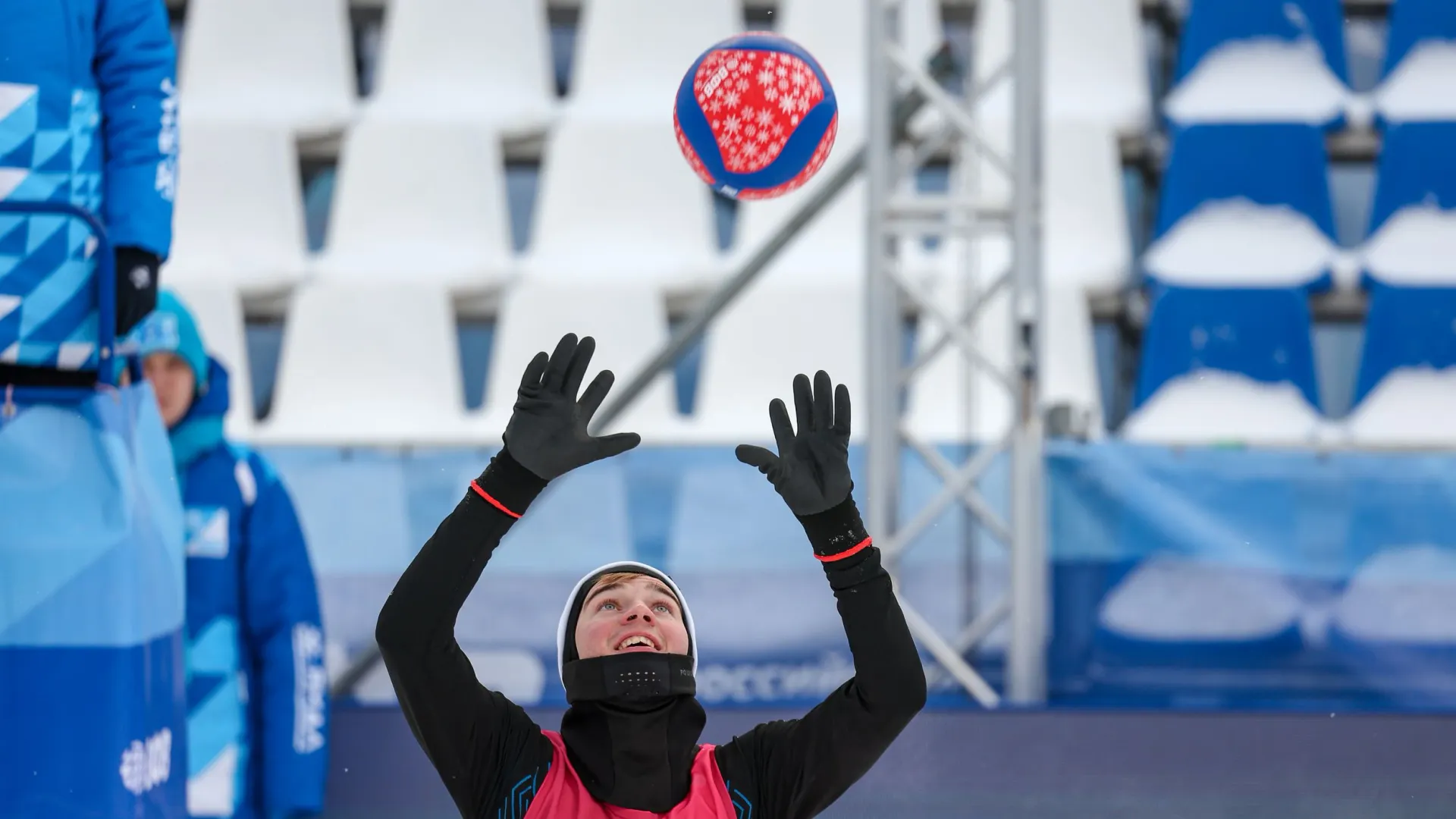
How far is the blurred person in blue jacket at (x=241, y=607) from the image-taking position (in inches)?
102

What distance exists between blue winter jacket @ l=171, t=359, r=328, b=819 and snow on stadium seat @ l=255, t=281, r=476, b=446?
8.47ft

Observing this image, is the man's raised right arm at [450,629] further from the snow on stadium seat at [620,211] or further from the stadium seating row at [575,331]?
the snow on stadium seat at [620,211]

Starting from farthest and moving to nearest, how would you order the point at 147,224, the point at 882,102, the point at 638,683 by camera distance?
the point at 882,102 → the point at 147,224 → the point at 638,683

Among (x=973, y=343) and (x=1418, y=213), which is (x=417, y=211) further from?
(x=1418, y=213)

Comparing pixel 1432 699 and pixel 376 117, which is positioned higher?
pixel 376 117

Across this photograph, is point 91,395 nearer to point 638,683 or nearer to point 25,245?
point 25,245

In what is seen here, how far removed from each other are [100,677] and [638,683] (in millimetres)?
774

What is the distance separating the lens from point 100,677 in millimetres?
1894

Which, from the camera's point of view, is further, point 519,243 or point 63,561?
point 519,243

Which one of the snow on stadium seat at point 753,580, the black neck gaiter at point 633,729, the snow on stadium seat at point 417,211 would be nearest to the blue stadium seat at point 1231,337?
the snow on stadium seat at point 753,580

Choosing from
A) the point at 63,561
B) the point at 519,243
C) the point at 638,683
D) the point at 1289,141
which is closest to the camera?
the point at 638,683

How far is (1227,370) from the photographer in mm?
5125

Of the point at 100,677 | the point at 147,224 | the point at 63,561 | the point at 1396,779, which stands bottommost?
the point at 1396,779

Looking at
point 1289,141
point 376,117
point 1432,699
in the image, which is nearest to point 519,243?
point 376,117
